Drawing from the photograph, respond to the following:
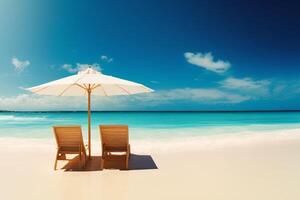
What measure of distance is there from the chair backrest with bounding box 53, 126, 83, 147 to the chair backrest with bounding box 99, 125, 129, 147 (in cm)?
43

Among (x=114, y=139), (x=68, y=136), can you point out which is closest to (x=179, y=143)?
(x=114, y=139)

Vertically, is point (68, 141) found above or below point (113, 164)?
above

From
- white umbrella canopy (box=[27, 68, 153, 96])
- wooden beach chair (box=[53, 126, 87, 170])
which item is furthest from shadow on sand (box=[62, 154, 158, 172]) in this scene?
white umbrella canopy (box=[27, 68, 153, 96])

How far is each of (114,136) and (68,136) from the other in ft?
2.86

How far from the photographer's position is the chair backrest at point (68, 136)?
5500 millimetres

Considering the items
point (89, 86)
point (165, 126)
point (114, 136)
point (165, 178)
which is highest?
point (89, 86)

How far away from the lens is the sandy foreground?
419 centimetres

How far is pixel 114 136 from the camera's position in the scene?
567cm

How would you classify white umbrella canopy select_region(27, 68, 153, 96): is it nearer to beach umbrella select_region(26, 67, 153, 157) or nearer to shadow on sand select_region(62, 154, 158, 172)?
beach umbrella select_region(26, 67, 153, 157)

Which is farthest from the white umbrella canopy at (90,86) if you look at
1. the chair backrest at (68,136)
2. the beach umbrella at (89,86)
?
the chair backrest at (68,136)

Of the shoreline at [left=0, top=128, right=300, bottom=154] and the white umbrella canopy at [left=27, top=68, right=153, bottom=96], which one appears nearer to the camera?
the white umbrella canopy at [left=27, top=68, right=153, bottom=96]

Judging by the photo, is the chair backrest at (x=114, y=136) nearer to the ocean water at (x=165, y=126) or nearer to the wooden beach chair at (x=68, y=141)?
the wooden beach chair at (x=68, y=141)

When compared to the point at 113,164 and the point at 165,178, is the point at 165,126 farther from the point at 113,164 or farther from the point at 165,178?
the point at 165,178

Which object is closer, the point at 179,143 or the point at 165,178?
the point at 165,178
